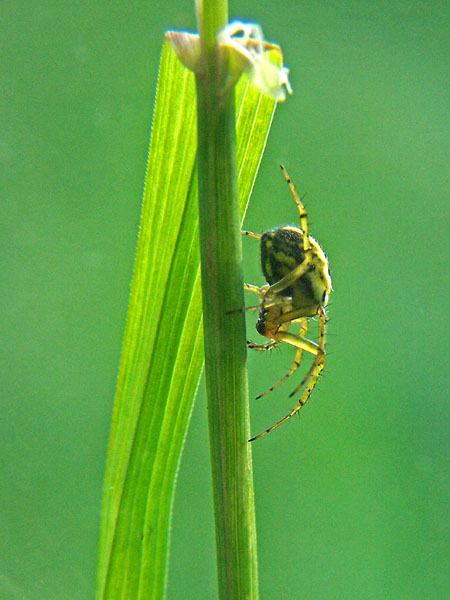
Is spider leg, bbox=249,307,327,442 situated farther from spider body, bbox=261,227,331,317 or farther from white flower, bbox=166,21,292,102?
white flower, bbox=166,21,292,102

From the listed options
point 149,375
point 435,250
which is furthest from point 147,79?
point 149,375

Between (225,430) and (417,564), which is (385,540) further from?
(225,430)

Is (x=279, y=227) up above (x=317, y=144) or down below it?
below

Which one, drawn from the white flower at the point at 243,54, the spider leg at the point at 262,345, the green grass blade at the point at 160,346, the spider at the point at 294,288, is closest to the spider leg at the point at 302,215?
the spider at the point at 294,288

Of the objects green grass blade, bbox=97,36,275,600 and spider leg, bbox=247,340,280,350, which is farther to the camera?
spider leg, bbox=247,340,280,350

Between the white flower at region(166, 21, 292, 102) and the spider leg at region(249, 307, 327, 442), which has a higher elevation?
the spider leg at region(249, 307, 327, 442)

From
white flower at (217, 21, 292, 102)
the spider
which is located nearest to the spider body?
the spider

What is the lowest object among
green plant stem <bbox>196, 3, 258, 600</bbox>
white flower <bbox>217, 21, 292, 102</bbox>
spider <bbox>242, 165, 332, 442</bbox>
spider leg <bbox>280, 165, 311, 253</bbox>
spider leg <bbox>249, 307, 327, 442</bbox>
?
green plant stem <bbox>196, 3, 258, 600</bbox>
